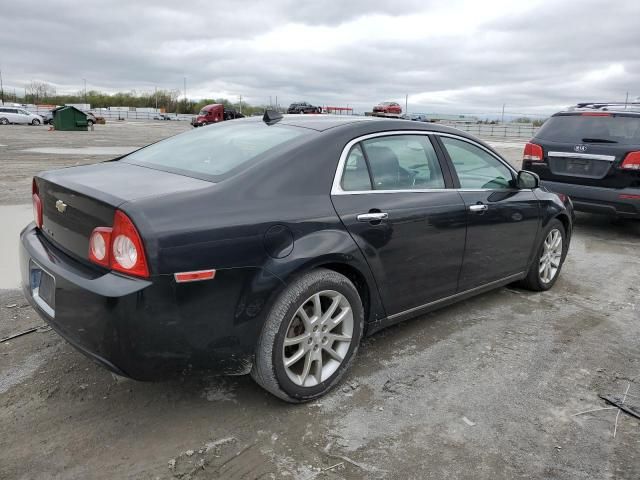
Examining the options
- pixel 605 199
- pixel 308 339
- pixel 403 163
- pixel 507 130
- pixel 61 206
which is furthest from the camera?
pixel 507 130

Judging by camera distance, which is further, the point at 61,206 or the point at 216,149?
the point at 216,149

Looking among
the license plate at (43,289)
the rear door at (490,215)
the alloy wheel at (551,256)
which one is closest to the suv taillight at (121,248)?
the license plate at (43,289)

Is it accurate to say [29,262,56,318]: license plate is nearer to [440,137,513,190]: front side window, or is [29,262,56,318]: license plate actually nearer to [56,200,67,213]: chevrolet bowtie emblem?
[56,200,67,213]: chevrolet bowtie emblem

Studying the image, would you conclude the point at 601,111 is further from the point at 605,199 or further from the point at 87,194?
the point at 87,194

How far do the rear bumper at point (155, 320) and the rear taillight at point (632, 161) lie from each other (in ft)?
18.7

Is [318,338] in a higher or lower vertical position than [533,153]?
lower

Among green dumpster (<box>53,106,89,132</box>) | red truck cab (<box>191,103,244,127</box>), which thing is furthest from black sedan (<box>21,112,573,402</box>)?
green dumpster (<box>53,106,89,132</box>)

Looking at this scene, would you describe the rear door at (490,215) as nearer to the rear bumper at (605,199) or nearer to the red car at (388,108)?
the rear bumper at (605,199)

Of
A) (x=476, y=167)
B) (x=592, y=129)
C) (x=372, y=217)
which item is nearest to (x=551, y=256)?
(x=476, y=167)

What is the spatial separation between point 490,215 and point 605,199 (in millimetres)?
3586

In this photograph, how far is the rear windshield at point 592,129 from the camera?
21.8ft

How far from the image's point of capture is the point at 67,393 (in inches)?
118

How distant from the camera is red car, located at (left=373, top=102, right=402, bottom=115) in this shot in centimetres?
4016

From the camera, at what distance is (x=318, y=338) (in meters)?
2.97
